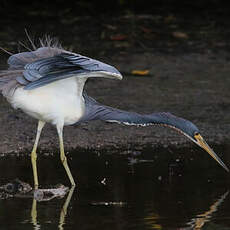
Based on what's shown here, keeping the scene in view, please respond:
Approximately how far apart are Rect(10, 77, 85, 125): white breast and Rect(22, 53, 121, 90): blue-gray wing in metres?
0.20

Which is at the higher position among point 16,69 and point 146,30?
point 146,30

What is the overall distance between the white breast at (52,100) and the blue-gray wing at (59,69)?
0.66 ft

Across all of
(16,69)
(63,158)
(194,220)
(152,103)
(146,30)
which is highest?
(146,30)

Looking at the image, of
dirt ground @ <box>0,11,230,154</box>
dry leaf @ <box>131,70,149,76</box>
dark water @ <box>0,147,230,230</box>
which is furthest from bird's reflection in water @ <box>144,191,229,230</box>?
dry leaf @ <box>131,70,149,76</box>

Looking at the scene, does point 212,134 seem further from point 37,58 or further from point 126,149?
point 37,58

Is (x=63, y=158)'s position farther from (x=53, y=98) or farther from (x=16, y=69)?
(x=16, y=69)

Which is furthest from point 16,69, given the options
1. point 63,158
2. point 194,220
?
point 194,220

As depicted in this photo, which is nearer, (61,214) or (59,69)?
(61,214)

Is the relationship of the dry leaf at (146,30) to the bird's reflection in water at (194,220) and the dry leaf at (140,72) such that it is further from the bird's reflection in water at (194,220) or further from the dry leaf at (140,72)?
the bird's reflection in water at (194,220)

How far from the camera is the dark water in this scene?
5.95m

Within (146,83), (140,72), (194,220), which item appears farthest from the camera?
(140,72)

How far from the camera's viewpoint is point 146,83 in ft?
35.8

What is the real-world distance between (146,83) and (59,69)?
→ 4.12 meters

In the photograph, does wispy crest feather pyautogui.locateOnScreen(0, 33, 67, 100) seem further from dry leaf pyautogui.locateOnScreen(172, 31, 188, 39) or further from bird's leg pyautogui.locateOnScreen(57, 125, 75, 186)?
dry leaf pyautogui.locateOnScreen(172, 31, 188, 39)
